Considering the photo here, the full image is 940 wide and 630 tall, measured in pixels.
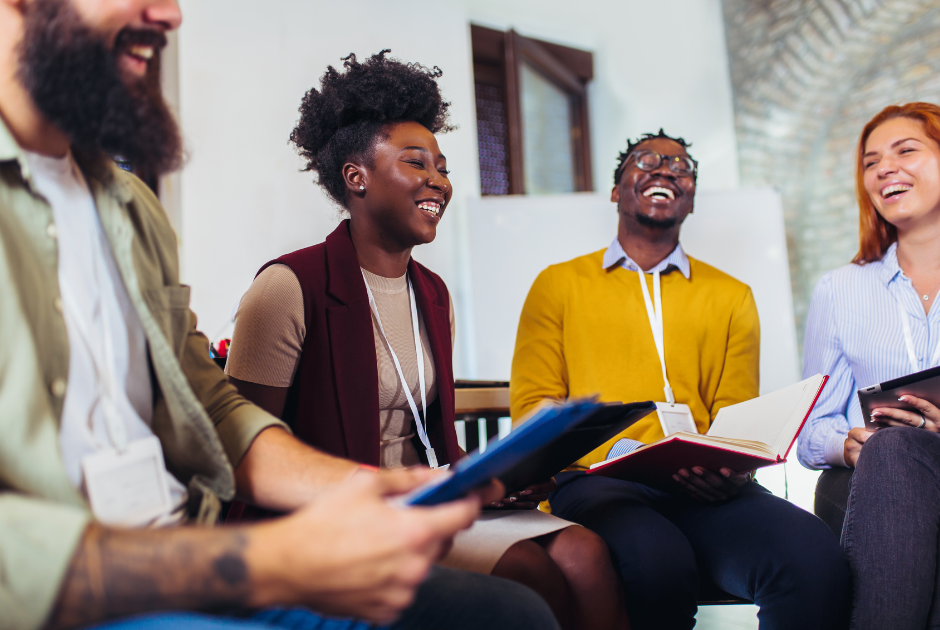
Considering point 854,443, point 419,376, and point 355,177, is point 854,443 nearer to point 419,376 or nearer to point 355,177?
point 419,376

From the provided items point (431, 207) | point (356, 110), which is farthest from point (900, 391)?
point (356, 110)

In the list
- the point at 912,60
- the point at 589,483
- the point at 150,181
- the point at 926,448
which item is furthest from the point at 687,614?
the point at 912,60

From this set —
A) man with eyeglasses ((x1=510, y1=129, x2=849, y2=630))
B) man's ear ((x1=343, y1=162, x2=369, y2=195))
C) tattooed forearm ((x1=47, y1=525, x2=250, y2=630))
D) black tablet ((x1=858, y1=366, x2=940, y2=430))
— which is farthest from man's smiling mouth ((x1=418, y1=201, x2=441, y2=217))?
tattooed forearm ((x1=47, y1=525, x2=250, y2=630))

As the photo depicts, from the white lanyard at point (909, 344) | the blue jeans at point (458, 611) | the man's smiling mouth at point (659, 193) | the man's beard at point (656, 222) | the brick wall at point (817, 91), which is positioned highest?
the brick wall at point (817, 91)

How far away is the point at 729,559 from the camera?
1586mm

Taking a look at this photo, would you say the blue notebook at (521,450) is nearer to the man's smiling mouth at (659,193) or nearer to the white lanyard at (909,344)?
the white lanyard at (909,344)

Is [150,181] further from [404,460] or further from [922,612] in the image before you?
[922,612]

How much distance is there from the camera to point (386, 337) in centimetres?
167

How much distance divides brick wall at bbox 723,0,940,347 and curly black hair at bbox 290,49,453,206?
11.0 ft

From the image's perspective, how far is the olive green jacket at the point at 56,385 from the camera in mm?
622

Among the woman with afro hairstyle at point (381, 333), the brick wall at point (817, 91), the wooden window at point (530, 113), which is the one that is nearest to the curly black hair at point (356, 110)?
the woman with afro hairstyle at point (381, 333)

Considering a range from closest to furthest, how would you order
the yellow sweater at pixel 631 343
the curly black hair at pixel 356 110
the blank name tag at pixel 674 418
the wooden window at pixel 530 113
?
the curly black hair at pixel 356 110, the blank name tag at pixel 674 418, the yellow sweater at pixel 631 343, the wooden window at pixel 530 113

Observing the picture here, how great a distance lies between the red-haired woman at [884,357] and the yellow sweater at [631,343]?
227 mm

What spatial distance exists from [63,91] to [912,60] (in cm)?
480
